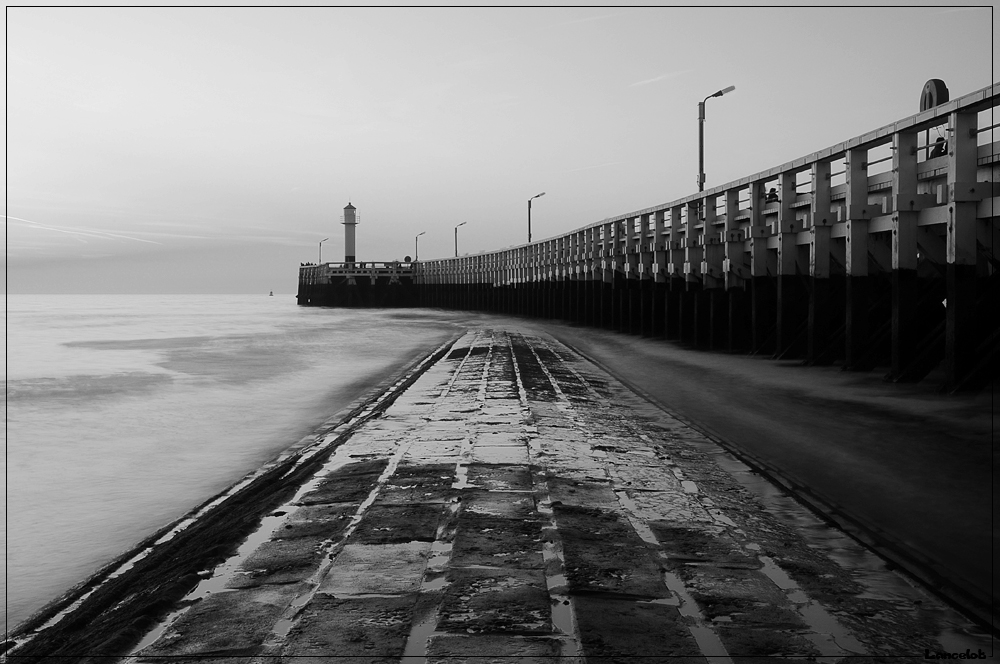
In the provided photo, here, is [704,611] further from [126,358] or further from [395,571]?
[126,358]

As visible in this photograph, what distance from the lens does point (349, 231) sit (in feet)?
389

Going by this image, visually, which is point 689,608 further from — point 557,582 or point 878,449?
point 878,449

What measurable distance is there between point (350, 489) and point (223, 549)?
1.40 metres

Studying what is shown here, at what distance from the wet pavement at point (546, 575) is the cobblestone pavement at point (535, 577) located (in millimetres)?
12

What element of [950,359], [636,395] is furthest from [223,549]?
[950,359]

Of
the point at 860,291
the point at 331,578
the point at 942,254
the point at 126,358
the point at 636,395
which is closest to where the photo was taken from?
the point at 331,578

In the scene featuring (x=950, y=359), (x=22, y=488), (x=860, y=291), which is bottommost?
(x=22, y=488)

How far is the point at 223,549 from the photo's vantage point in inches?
182

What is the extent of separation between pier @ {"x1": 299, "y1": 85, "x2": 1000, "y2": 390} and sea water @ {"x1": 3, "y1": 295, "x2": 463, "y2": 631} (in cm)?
781

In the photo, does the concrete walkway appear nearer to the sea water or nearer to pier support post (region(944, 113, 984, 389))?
pier support post (region(944, 113, 984, 389))

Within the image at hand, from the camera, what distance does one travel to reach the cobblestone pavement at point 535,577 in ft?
10.8

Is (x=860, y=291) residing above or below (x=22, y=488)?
above

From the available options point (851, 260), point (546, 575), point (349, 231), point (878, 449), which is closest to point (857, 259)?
point (851, 260)

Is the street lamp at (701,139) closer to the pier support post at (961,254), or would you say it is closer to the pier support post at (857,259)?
the pier support post at (857,259)
